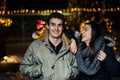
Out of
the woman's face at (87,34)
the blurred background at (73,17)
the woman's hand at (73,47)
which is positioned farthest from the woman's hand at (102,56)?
the blurred background at (73,17)

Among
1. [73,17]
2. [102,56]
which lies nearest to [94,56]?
[102,56]

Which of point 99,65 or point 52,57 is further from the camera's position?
point 99,65

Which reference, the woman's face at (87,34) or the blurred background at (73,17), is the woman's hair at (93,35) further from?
the blurred background at (73,17)

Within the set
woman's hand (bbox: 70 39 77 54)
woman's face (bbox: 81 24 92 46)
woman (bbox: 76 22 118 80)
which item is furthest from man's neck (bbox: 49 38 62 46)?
woman's face (bbox: 81 24 92 46)

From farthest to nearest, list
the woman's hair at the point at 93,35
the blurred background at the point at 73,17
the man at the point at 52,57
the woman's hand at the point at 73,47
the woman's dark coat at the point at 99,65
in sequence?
the blurred background at the point at 73,17, the woman's hair at the point at 93,35, the woman's dark coat at the point at 99,65, the woman's hand at the point at 73,47, the man at the point at 52,57

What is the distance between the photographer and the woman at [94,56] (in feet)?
16.6

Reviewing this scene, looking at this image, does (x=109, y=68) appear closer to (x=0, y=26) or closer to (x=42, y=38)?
(x=42, y=38)

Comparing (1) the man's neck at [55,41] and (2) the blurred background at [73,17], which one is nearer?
(1) the man's neck at [55,41]

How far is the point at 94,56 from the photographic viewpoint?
5133 millimetres

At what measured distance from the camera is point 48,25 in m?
4.72

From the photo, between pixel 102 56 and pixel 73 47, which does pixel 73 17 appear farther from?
pixel 73 47

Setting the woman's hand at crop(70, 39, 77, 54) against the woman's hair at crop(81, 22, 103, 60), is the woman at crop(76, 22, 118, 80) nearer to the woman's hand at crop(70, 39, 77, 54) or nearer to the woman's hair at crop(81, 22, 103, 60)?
the woman's hair at crop(81, 22, 103, 60)

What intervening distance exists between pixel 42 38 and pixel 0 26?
28.2 feet

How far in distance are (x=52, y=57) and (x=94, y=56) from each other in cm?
74
